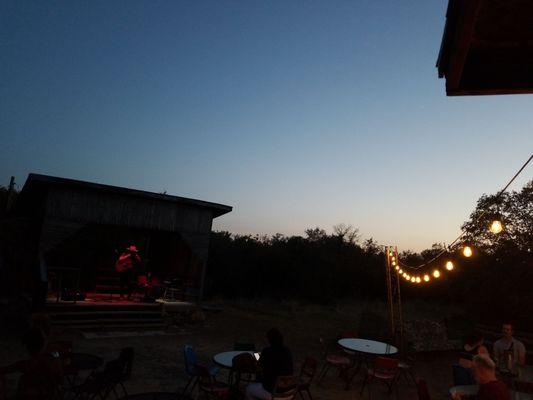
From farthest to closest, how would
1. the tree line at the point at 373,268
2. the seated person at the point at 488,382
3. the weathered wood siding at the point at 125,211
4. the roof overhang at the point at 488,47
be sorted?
the tree line at the point at 373,268, the weathered wood siding at the point at 125,211, the seated person at the point at 488,382, the roof overhang at the point at 488,47

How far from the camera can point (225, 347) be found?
10.9 meters

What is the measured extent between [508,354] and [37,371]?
632 cm

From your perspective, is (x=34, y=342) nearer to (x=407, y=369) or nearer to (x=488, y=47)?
(x=488, y=47)

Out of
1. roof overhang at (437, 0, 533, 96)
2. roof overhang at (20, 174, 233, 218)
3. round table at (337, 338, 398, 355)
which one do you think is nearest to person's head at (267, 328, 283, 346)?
round table at (337, 338, 398, 355)

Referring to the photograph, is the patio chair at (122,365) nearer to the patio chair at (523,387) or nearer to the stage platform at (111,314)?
the patio chair at (523,387)

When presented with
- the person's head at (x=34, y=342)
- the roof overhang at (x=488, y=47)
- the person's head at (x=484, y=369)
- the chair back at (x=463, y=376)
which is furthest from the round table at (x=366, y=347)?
the roof overhang at (x=488, y=47)

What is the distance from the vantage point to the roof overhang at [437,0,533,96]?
2092mm

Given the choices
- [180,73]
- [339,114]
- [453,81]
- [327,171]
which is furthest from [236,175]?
[453,81]

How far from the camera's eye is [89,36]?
14.9m

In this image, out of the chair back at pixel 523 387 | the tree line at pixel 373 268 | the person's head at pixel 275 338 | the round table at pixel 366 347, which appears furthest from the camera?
the tree line at pixel 373 268

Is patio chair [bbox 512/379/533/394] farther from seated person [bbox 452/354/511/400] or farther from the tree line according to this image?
the tree line

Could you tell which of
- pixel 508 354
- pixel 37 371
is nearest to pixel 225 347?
pixel 37 371

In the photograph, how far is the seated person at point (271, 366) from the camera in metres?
5.14

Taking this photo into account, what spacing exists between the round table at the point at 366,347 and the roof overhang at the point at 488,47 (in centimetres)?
614
